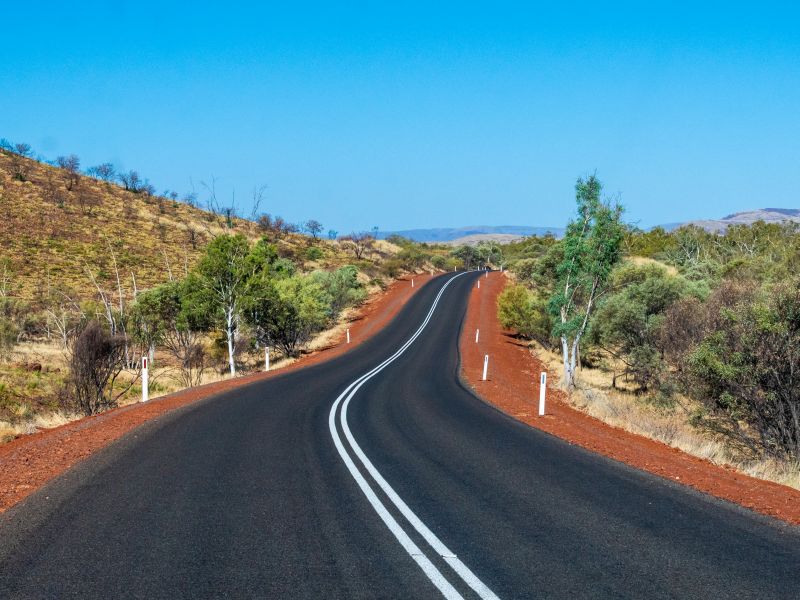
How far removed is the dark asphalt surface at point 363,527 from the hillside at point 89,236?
46.6 m

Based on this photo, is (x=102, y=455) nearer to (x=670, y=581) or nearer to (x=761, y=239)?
(x=670, y=581)

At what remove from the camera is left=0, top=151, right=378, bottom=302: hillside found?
6475cm

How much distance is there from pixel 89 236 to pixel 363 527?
83375 millimetres

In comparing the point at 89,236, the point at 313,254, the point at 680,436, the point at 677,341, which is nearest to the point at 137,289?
the point at 89,236

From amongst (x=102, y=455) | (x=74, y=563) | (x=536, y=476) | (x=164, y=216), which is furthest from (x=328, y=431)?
(x=164, y=216)

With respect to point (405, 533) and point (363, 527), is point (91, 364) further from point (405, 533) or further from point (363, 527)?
point (405, 533)

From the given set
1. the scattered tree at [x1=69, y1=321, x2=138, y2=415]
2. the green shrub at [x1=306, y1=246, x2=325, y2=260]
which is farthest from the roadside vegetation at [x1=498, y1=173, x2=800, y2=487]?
the green shrub at [x1=306, y1=246, x2=325, y2=260]

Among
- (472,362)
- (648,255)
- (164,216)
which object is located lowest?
(472,362)

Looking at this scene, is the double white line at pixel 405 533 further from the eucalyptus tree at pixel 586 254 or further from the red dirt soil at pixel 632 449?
the eucalyptus tree at pixel 586 254

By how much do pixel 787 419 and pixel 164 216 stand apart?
3856 inches

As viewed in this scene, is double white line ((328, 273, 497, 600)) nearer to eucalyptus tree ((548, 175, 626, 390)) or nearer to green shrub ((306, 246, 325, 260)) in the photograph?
eucalyptus tree ((548, 175, 626, 390))

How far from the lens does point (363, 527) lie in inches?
256

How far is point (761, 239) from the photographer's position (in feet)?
204

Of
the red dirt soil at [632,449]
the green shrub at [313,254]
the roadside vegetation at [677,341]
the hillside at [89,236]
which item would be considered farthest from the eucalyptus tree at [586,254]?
the green shrub at [313,254]
